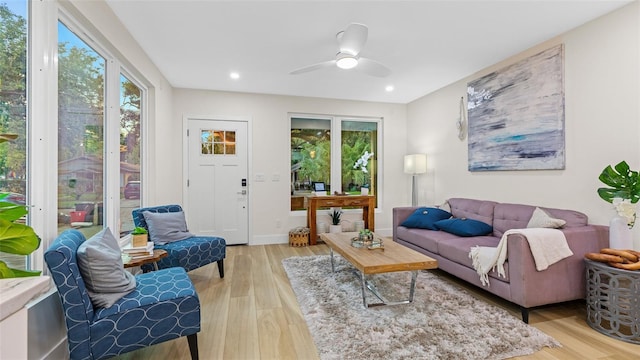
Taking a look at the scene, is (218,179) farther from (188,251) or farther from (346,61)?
(346,61)

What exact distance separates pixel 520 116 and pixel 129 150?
4.24 metres

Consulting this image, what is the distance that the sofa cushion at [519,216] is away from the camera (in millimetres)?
2605

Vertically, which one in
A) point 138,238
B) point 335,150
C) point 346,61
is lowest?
point 138,238

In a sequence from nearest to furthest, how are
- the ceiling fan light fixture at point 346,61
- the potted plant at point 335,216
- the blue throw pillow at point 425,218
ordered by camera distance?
the ceiling fan light fixture at point 346,61 → the blue throw pillow at point 425,218 → the potted plant at point 335,216

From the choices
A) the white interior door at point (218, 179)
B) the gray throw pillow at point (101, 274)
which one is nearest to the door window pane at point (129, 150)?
the white interior door at point (218, 179)

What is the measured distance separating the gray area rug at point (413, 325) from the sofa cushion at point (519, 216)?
928 mm

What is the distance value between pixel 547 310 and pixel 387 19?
281cm

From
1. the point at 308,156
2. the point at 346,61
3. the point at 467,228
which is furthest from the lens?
the point at 308,156

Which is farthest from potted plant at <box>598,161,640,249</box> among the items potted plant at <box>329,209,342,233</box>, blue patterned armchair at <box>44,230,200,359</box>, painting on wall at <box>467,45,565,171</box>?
potted plant at <box>329,209,342,233</box>

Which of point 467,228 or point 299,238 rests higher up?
point 467,228

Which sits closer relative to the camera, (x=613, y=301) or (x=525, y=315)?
(x=613, y=301)

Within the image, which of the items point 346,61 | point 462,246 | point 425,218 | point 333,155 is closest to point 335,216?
point 333,155

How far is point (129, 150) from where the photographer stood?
316 centimetres

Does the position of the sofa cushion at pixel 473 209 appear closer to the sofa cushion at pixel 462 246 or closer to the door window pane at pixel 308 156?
the sofa cushion at pixel 462 246
